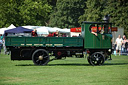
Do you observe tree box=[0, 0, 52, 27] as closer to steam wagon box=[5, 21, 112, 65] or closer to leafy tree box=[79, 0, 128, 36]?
leafy tree box=[79, 0, 128, 36]

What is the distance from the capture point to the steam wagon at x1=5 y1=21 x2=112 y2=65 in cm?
2066

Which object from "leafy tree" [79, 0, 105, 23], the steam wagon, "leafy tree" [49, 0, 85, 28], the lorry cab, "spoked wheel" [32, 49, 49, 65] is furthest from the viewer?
"leafy tree" [49, 0, 85, 28]

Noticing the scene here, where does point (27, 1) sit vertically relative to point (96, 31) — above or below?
above

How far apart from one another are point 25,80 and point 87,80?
6.75 ft

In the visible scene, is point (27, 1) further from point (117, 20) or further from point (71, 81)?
point (71, 81)

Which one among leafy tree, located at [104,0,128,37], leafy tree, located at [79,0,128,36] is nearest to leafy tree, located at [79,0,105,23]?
leafy tree, located at [79,0,128,36]

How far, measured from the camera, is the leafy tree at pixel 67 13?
81.1 m

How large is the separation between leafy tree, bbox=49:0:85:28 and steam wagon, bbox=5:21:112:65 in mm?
59082

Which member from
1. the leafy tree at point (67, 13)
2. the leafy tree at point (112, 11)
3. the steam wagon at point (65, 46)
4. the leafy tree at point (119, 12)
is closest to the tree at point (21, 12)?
the leafy tree at point (119, 12)

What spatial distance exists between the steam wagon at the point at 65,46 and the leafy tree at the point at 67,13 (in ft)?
194

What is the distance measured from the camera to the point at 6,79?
13867 mm

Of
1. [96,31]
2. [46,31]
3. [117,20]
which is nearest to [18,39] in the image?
[96,31]

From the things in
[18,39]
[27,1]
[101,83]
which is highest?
[27,1]

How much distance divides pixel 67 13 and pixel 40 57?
200 ft
